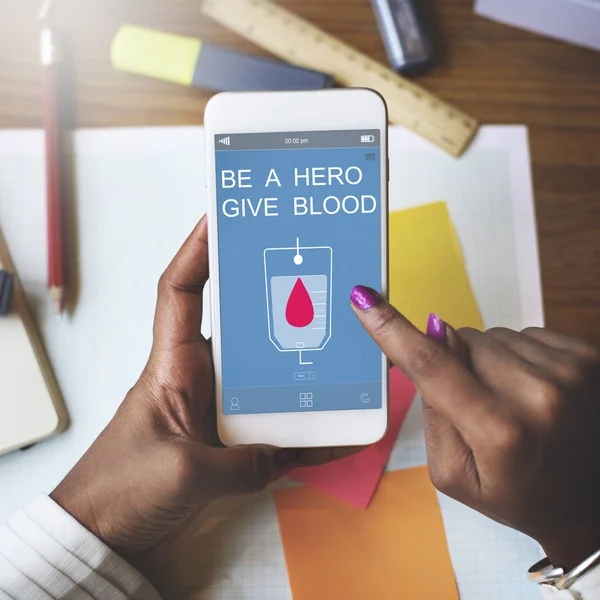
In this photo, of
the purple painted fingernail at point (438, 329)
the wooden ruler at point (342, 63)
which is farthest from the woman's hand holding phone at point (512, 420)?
the wooden ruler at point (342, 63)

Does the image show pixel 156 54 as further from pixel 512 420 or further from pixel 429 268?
pixel 512 420

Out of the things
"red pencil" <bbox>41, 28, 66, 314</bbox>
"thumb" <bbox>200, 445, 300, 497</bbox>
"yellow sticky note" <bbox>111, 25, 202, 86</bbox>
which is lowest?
"thumb" <bbox>200, 445, 300, 497</bbox>

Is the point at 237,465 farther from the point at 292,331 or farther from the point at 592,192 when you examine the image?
the point at 592,192

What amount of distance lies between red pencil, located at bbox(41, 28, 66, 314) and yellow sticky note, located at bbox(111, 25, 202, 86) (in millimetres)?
61

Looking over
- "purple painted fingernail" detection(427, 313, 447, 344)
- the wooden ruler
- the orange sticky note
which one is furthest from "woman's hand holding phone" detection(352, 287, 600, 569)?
the wooden ruler

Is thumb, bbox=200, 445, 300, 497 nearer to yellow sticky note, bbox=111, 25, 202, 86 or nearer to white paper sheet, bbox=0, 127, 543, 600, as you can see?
white paper sheet, bbox=0, 127, 543, 600

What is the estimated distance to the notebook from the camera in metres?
0.55

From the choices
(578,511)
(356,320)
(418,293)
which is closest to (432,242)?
(418,293)

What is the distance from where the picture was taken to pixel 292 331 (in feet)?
1.64

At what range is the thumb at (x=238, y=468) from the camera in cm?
46

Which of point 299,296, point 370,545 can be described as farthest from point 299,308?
point 370,545

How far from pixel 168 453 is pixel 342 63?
16.6 inches

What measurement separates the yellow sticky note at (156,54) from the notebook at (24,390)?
0.83 ft

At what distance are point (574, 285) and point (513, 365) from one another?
23 cm
